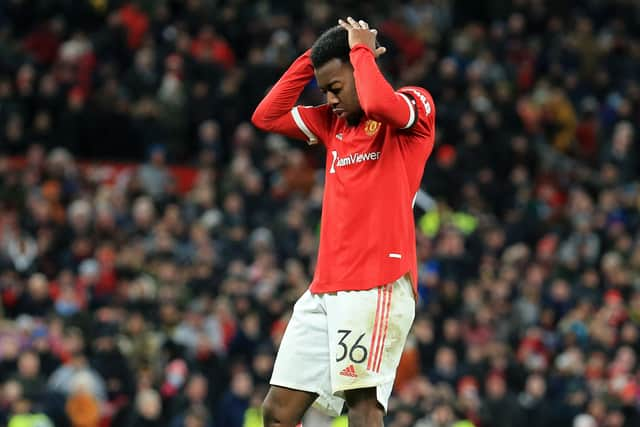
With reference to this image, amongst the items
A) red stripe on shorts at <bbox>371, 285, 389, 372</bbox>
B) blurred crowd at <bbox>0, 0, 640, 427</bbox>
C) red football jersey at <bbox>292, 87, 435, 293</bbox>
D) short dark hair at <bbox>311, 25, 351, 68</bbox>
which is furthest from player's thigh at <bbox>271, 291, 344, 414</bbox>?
blurred crowd at <bbox>0, 0, 640, 427</bbox>

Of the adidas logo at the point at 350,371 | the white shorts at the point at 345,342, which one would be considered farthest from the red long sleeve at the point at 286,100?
the adidas logo at the point at 350,371

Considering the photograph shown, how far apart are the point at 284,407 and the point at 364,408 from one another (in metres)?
0.39

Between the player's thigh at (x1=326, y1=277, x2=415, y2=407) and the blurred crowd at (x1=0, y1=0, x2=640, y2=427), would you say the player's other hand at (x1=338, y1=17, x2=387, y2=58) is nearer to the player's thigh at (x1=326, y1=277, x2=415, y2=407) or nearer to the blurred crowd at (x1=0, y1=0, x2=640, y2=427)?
the player's thigh at (x1=326, y1=277, x2=415, y2=407)

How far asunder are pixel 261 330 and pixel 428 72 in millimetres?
5973

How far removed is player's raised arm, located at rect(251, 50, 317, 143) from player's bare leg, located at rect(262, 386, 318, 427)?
4.01 ft

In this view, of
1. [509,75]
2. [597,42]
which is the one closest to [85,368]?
[509,75]

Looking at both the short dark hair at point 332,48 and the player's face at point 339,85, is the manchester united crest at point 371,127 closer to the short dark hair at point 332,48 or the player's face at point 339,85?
the player's face at point 339,85

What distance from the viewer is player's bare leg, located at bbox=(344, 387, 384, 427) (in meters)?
5.97

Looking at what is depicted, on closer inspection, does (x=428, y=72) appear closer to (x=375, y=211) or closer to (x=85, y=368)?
(x=85, y=368)

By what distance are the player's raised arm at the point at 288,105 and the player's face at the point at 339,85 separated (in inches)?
12.4

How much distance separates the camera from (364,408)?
19.7 ft

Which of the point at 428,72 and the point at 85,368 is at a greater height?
the point at 428,72

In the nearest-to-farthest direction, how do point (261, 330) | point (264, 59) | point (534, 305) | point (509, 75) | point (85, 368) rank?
point (85, 368) < point (261, 330) < point (534, 305) < point (264, 59) < point (509, 75)

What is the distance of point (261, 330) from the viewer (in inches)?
572
